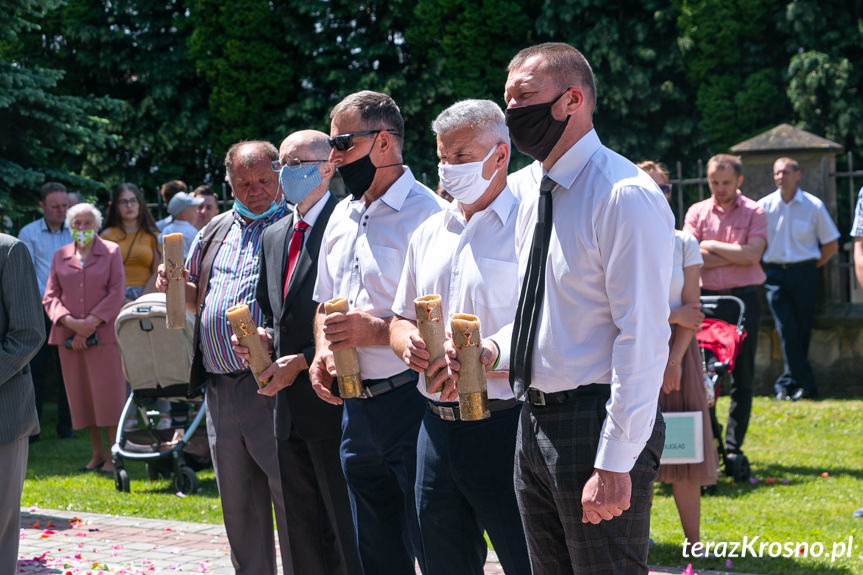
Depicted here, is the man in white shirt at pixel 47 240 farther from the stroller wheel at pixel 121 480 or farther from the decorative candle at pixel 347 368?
the decorative candle at pixel 347 368

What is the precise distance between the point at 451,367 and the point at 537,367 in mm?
370

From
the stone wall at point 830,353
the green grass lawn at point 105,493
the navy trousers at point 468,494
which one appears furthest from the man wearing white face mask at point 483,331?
the stone wall at point 830,353

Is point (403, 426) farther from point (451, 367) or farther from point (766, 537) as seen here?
point (766, 537)

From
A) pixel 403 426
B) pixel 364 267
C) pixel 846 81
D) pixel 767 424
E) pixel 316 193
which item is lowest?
pixel 767 424

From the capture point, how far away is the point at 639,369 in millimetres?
3221

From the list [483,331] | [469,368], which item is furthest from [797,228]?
[469,368]

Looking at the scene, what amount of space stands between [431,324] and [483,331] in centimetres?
37

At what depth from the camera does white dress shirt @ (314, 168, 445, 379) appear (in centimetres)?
480

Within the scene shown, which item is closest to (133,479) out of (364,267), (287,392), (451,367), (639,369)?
(287,392)

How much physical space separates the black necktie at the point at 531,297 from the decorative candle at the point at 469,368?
15 centimetres

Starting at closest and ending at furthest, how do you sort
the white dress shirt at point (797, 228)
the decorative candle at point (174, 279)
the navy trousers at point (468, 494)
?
the navy trousers at point (468, 494) < the decorative candle at point (174, 279) < the white dress shirt at point (797, 228)

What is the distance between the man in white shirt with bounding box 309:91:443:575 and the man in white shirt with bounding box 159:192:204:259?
21.3 feet

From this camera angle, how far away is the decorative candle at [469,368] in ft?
12.0

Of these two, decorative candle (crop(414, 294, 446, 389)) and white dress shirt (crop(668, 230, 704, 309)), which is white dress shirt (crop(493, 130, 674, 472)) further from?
white dress shirt (crop(668, 230, 704, 309))
